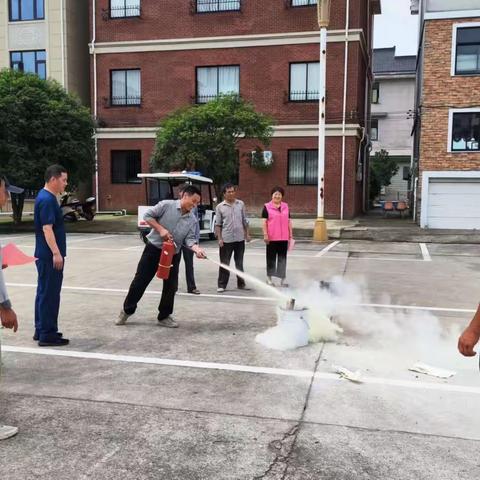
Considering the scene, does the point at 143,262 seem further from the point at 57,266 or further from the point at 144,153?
the point at 144,153

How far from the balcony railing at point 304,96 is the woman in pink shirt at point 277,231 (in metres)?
16.4

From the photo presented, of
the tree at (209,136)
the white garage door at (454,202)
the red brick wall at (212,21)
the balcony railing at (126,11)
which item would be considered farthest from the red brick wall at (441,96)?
the balcony railing at (126,11)

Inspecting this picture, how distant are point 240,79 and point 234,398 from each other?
22.8m

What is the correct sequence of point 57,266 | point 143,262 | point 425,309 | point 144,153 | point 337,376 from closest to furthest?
point 337,376, point 57,266, point 143,262, point 425,309, point 144,153

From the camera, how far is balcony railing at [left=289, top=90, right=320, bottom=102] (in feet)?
80.9

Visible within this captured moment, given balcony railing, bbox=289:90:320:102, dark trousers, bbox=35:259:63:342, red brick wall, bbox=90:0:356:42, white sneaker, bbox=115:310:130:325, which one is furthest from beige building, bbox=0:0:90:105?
dark trousers, bbox=35:259:63:342

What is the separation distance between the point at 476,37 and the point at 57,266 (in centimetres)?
2052

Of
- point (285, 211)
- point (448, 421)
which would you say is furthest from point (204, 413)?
point (285, 211)

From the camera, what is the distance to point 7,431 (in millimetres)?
3732

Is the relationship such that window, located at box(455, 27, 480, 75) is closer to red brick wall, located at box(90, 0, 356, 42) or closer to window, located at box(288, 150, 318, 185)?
red brick wall, located at box(90, 0, 356, 42)

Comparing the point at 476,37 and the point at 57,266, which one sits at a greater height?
the point at 476,37

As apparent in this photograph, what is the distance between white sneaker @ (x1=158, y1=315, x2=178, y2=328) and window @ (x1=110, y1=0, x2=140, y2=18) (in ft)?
76.5

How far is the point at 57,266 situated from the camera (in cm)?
567

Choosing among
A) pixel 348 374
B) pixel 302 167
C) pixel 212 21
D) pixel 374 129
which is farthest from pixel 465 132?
pixel 374 129
